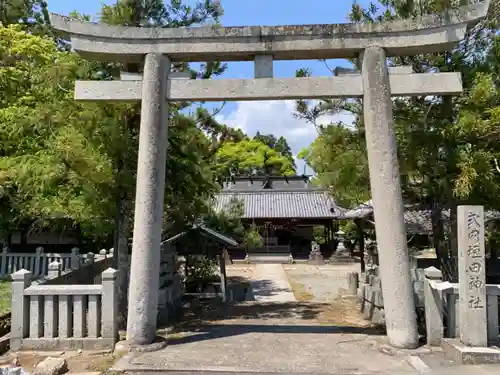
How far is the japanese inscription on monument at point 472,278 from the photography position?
578 centimetres

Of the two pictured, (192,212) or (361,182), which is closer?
(361,182)

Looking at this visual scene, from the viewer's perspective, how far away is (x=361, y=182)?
8.48 metres

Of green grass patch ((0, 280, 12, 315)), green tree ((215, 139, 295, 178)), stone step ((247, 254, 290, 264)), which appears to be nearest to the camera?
green grass patch ((0, 280, 12, 315))

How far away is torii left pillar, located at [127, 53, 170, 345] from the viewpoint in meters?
6.31

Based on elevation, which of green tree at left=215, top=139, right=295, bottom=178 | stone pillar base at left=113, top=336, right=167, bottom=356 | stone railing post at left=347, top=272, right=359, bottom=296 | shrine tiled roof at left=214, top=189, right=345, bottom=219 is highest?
green tree at left=215, top=139, right=295, bottom=178

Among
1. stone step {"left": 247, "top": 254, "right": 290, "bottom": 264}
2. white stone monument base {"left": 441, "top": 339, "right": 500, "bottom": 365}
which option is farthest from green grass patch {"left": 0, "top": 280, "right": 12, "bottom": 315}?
stone step {"left": 247, "top": 254, "right": 290, "bottom": 264}

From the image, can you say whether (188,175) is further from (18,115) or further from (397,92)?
(397,92)

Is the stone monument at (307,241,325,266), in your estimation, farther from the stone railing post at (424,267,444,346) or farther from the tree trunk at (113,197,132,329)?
the stone railing post at (424,267,444,346)

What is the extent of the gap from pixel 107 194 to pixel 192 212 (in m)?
2.43

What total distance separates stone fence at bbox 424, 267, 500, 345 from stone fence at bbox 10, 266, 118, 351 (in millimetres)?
4621

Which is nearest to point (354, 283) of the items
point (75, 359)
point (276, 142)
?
point (75, 359)

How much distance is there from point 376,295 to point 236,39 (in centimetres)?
555

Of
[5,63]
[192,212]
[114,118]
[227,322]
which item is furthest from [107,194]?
[5,63]

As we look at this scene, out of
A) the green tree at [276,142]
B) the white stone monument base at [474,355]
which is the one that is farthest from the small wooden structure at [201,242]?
the green tree at [276,142]
